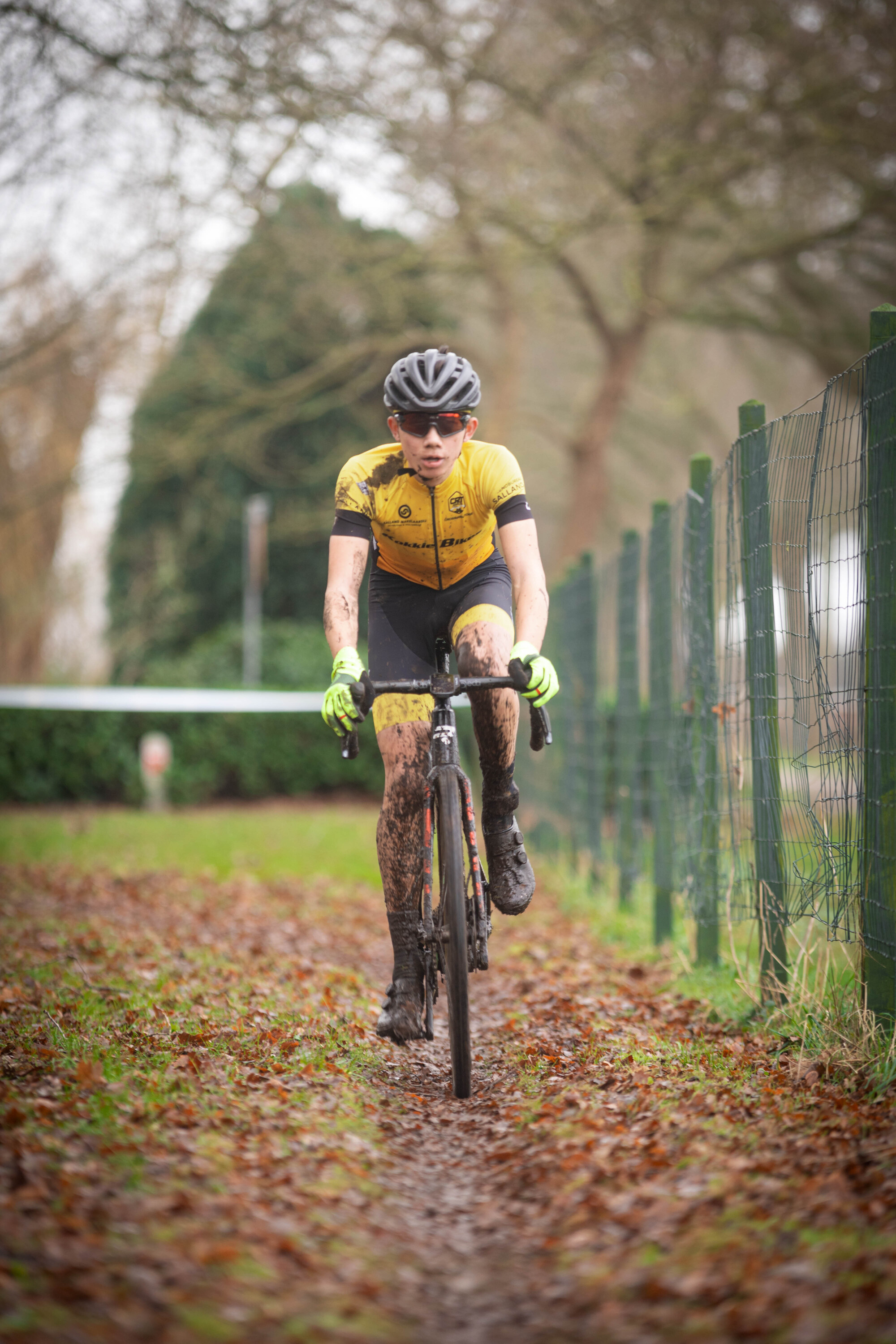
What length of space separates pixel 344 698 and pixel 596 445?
1431cm

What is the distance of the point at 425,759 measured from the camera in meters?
4.40

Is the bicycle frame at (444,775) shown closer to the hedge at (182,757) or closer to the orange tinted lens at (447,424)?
the orange tinted lens at (447,424)

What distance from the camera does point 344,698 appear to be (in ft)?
12.9

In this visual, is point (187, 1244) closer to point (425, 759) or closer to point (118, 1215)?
point (118, 1215)

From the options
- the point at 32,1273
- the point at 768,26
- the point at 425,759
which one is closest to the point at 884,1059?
the point at 425,759

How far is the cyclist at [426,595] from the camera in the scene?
4.25 m

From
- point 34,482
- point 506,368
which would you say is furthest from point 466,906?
point 34,482

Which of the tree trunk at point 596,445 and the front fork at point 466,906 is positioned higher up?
the tree trunk at point 596,445

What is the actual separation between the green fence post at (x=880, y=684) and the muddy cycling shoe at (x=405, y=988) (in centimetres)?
150

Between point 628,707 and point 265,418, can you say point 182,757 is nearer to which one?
point 265,418

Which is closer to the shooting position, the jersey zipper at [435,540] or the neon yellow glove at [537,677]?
the neon yellow glove at [537,677]

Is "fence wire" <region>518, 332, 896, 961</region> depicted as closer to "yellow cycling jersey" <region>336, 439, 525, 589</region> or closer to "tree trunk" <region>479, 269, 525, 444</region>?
"yellow cycling jersey" <region>336, 439, 525, 589</region>

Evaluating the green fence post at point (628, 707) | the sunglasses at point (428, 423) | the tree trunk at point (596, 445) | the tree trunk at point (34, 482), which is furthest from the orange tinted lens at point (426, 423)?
the tree trunk at point (596, 445)

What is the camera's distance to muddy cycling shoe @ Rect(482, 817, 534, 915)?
14.3ft
